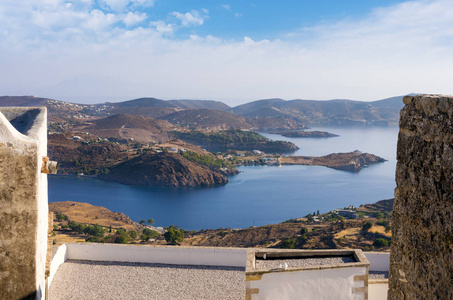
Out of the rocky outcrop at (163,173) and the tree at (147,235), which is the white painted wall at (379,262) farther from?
the rocky outcrop at (163,173)

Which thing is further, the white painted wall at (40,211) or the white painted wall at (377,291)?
the white painted wall at (377,291)

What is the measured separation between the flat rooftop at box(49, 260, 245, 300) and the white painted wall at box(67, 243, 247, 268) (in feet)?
0.33

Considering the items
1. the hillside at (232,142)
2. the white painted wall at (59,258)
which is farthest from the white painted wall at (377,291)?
the hillside at (232,142)

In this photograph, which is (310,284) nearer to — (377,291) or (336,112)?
(377,291)

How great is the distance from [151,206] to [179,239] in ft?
79.0

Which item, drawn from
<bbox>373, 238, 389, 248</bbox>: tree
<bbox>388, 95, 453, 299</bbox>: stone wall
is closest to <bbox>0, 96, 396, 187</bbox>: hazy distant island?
<bbox>373, 238, 389, 248</bbox>: tree

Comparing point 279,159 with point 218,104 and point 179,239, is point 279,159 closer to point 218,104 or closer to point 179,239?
point 179,239

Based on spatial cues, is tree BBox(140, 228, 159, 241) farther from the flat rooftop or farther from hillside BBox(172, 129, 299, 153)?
hillside BBox(172, 129, 299, 153)

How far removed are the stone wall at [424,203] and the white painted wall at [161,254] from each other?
4809mm

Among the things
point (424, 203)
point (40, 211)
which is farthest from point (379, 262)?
point (40, 211)

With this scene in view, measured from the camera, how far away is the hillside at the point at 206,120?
3777 inches

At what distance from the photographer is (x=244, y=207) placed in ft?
139

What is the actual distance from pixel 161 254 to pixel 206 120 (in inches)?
→ 3697

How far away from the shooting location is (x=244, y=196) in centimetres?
4631
